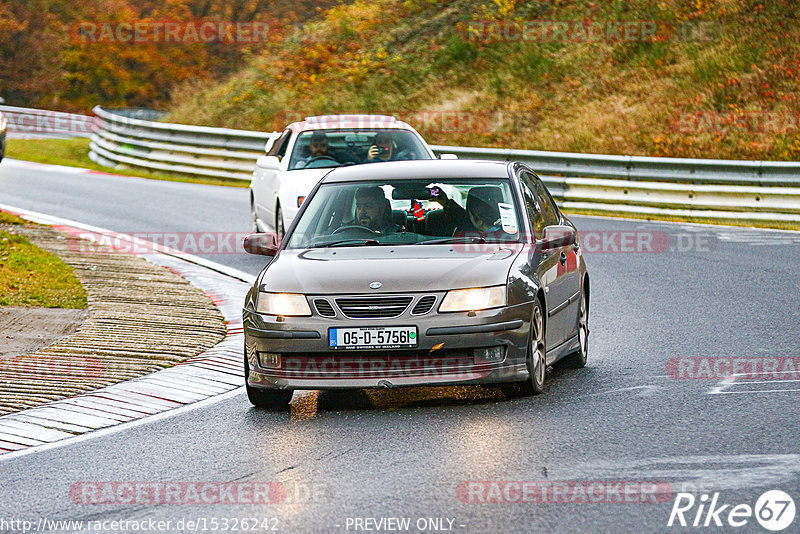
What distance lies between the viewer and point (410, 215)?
939 centimetres

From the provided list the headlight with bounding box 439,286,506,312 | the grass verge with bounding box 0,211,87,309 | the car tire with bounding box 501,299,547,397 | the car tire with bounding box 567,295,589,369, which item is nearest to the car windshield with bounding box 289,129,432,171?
the grass verge with bounding box 0,211,87,309

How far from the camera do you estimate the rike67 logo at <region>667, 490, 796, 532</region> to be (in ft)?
18.7

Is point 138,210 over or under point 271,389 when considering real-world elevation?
under

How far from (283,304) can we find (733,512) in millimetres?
3480

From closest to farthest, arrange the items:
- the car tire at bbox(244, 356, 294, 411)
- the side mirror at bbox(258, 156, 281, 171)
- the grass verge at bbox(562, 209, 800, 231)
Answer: the car tire at bbox(244, 356, 294, 411) < the side mirror at bbox(258, 156, 281, 171) < the grass verge at bbox(562, 209, 800, 231)

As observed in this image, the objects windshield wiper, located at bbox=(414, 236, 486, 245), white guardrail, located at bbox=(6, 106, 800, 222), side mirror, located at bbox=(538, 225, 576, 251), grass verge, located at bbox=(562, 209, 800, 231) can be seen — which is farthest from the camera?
white guardrail, located at bbox=(6, 106, 800, 222)

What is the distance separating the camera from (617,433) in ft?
Answer: 24.8

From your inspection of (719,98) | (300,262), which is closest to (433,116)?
(719,98)

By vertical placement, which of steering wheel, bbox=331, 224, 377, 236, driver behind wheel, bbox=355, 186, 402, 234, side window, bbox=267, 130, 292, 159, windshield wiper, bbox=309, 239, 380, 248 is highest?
driver behind wheel, bbox=355, 186, 402, 234

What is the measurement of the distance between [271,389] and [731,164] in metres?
14.6

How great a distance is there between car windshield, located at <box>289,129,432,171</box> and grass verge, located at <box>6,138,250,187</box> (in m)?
10.8

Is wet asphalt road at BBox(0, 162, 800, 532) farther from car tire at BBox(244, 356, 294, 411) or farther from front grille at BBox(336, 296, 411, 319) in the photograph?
front grille at BBox(336, 296, 411, 319)

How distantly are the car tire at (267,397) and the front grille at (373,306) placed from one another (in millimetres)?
758

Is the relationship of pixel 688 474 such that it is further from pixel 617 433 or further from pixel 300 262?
pixel 300 262
